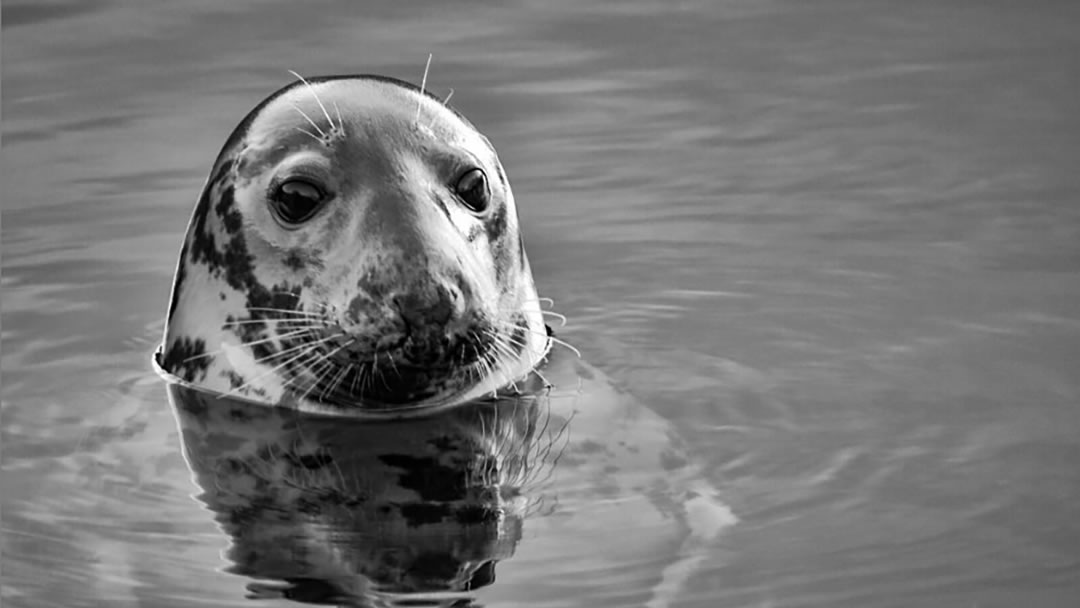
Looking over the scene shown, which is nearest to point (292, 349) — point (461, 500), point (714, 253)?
point (461, 500)

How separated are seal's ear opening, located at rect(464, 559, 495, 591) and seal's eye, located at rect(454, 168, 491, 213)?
178 cm

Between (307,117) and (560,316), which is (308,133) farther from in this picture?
(560,316)

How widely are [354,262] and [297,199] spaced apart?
0.39 m

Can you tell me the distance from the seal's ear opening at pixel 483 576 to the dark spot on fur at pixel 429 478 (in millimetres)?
426

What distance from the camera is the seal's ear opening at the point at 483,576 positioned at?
19.3ft

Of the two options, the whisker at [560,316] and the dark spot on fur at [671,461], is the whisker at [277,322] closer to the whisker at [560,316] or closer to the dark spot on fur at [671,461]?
the dark spot on fur at [671,461]

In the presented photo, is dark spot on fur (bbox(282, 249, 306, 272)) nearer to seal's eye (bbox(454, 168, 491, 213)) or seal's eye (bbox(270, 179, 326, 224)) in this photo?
seal's eye (bbox(270, 179, 326, 224))

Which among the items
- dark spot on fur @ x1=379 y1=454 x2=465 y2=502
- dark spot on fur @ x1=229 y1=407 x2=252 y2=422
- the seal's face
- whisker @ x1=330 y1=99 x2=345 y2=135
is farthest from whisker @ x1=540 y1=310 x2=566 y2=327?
dark spot on fur @ x1=379 y1=454 x2=465 y2=502

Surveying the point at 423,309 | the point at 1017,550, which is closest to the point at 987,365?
the point at 1017,550

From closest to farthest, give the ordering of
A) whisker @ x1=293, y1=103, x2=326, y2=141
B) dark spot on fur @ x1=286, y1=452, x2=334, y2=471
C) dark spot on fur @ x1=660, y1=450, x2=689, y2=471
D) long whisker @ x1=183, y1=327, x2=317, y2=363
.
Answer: dark spot on fur @ x1=286, y1=452, x2=334, y2=471, dark spot on fur @ x1=660, y1=450, x2=689, y2=471, long whisker @ x1=183, y1=327, x2=317, y2=363, whisker @ x1=293, y1=103, x2=326, y2=141

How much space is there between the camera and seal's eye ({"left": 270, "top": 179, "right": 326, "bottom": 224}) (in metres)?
7.30

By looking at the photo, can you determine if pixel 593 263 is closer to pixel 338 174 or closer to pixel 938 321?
pixel 938 321

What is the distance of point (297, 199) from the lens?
732 centimetres

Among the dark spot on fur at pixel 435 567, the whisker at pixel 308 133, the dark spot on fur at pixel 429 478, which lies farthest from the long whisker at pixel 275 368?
the dark spot on fur at pixel 435 567
